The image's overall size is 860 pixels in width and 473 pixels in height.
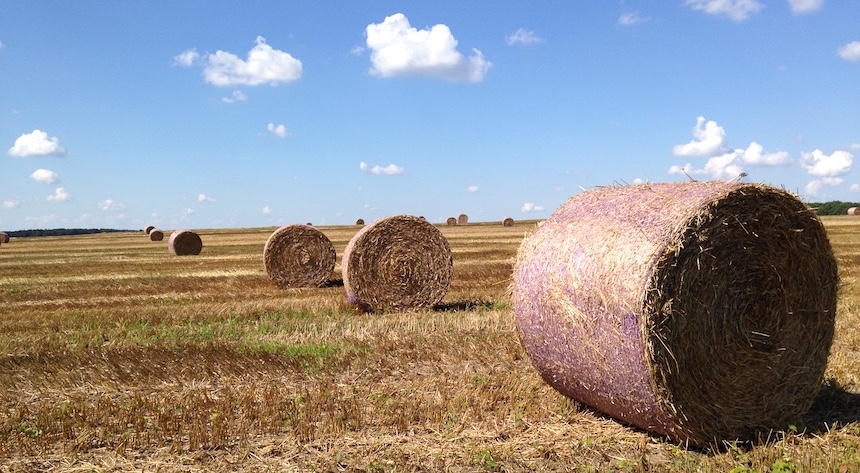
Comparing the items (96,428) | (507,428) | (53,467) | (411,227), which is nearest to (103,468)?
(53,467)

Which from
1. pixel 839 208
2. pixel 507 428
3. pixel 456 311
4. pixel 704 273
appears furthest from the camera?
pixel 839 208

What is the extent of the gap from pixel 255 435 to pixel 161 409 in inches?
49.4

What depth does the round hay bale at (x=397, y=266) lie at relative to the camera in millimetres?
12375

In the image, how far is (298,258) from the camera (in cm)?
1694

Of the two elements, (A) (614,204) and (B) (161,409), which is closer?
(A) (614,204)

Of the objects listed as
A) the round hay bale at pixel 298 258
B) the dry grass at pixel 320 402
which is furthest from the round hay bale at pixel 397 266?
the round hay bale at pixel 298 258

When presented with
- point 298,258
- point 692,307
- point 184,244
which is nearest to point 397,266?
point 298,258

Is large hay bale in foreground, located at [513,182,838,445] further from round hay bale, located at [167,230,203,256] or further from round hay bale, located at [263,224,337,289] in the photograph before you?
round hay bale, located at [167,230,203,256]

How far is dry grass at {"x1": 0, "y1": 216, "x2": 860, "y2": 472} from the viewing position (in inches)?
202

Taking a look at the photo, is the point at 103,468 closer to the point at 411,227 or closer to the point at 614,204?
the point at 614,204

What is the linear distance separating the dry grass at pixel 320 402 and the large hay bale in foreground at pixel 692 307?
1.08 feet

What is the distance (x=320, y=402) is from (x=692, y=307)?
11.0 ft

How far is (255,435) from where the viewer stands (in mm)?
5645

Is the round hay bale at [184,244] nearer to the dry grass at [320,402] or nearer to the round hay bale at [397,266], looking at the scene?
the dry grass at [320,402]
